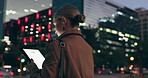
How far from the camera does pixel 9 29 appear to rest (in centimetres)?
11106

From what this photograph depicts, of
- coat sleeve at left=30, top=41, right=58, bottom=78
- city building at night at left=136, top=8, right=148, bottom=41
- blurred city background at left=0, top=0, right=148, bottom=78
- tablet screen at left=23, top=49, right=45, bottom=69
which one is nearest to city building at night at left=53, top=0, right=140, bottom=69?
blurred city background at left=0, top=0, right=148, bottom=78

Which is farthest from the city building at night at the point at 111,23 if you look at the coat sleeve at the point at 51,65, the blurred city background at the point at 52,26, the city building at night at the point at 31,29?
the coat sleeve at the point at 51,65

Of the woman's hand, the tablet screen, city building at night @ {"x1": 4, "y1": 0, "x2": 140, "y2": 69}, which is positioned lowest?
the woman's hand

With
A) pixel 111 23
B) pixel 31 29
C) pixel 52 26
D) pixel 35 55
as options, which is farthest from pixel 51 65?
pixel 111 23

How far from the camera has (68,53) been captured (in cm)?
181

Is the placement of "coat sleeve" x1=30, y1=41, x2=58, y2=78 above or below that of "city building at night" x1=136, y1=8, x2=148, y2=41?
below

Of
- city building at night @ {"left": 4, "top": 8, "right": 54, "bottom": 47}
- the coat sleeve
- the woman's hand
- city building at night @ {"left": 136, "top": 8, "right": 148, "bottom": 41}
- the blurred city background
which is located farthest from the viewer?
city building at night @ {"left": 136, "top": 8, "right": 148, "bottom": 41}

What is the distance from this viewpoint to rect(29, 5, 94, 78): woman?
1.73 m

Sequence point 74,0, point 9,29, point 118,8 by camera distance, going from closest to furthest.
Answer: point 74,0
point 9,29
point 118,8

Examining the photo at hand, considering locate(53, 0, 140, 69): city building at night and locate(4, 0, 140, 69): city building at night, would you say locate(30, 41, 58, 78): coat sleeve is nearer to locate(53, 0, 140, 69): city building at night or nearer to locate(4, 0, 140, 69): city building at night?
locate(53, 0, 140, 69): city building at night

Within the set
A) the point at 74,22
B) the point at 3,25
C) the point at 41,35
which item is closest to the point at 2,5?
the point at 3,25

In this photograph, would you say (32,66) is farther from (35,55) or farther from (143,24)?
(143,24)

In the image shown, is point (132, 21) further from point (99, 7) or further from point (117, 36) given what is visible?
point (99, 7)

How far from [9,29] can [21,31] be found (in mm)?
8026
